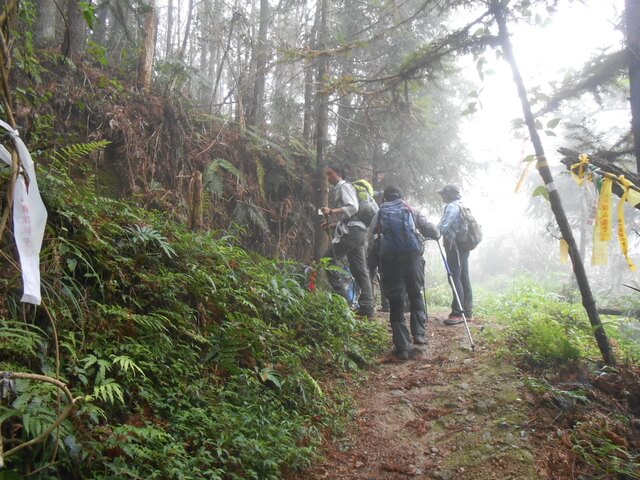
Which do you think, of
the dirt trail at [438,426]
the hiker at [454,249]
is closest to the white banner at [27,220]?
the dirt trail at [438,426]

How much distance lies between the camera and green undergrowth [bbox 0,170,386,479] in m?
2.53

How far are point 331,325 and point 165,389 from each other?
2.81 meters

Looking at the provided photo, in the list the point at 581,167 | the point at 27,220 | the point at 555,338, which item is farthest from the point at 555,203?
the point at 27,220

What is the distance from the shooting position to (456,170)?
13.5m

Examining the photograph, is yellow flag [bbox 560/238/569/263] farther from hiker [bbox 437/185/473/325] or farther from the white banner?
the white banner

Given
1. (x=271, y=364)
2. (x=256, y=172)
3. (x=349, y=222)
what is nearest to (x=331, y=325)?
(x=271, y=364)

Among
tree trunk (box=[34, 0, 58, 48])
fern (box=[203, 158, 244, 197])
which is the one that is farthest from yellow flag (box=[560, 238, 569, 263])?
tree trunk (box=[34, 0, 58, 48])

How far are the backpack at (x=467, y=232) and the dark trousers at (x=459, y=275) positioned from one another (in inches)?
6.3

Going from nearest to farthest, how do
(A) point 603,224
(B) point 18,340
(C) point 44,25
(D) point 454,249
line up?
(B) point 18,340 → (A) point 603,224 → (C) point 44,25 → (D) point 454,249

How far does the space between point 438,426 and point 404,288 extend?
7.30 feet

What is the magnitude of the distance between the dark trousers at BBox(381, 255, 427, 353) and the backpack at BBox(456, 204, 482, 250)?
1662 mm

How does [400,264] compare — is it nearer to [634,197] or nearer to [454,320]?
[454,320]

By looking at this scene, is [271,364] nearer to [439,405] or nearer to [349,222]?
[439,405]

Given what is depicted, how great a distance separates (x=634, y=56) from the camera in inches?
197
